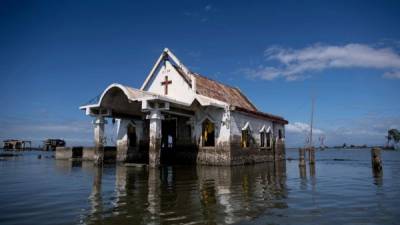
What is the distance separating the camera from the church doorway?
87.5 ft

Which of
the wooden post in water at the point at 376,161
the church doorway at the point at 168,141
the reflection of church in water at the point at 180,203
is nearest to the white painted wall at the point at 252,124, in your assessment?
the church doorway at the point at 168,141

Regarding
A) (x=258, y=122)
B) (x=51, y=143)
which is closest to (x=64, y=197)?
(x=258, y=122)

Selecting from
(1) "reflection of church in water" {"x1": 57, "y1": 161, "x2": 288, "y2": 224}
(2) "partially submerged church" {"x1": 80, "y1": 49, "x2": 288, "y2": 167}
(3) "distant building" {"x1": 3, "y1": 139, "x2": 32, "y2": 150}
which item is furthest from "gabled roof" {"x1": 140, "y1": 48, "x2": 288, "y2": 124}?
(3) "distant building" {"x1": 3, "y1": 139, "x2": 32, "y2": 150}

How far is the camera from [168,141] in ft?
96.6

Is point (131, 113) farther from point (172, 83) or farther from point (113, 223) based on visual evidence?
point (113, 223)

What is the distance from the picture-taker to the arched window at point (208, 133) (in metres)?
24.8

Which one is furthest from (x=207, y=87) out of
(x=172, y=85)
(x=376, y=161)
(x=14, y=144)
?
(x=14, y=144)

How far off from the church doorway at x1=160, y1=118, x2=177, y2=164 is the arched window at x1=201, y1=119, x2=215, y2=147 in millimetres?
3029

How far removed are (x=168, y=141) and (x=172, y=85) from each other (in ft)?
19.0

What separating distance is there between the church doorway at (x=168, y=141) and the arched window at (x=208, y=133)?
303 cm

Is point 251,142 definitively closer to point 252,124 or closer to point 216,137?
point 252,124

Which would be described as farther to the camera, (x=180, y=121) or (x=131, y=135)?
(x=131, y=135)

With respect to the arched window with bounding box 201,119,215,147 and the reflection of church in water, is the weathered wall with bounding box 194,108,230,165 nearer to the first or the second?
the arched window with bounding box 201,119,215,147

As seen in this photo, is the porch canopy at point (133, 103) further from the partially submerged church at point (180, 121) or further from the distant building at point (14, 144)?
the distant building at point (14, 144)
